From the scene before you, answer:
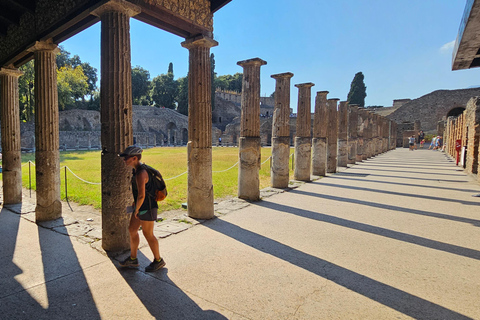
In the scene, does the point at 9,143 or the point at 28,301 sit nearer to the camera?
the point at 28,301

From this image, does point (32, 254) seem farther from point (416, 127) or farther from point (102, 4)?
point (416, 127)

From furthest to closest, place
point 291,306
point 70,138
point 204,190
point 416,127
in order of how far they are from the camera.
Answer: point 416,127 → point 70,138 → point 204,190 → point 291,306

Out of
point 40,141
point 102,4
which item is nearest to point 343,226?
point 102,4

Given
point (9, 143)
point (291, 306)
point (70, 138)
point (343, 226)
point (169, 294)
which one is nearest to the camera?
point (291, 306)

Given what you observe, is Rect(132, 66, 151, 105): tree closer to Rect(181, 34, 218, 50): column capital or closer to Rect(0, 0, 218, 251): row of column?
Rect(0, 0, 218, 251): row of column

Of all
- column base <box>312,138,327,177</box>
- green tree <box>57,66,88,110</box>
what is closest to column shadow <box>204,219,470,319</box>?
column base <box>312,138,327,177</box>

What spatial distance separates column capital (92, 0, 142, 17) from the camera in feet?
11.3

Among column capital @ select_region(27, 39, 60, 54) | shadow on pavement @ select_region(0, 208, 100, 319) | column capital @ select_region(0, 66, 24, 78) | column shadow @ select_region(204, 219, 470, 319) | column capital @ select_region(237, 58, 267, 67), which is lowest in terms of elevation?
shadow on pavement @ select_region(0, 208, 100, 319)

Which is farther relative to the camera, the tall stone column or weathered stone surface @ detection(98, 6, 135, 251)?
the tall stone column

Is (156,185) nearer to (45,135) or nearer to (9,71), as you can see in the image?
(45,135)

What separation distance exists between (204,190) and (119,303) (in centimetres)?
277

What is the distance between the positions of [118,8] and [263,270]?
11.9 ft

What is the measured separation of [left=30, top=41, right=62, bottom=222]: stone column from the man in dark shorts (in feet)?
9.24

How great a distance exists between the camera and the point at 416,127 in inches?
1346
